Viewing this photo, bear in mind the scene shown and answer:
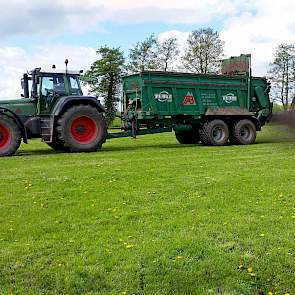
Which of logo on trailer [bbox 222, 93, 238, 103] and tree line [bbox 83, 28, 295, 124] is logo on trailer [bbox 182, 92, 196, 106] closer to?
logo on trailer [bbox 222, 93, 238, 103]

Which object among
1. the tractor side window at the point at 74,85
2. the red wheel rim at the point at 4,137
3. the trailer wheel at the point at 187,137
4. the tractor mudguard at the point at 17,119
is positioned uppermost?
the tractor side window at the point at 74,85

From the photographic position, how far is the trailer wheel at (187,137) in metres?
19.7

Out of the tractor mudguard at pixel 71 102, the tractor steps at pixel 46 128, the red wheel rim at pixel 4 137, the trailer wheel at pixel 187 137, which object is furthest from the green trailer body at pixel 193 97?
the red wheel rim at pixel 4 137

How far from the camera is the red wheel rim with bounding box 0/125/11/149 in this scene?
49.4ft

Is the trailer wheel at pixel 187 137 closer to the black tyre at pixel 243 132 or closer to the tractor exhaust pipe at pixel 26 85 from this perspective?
the black tyre at pixel 243 132

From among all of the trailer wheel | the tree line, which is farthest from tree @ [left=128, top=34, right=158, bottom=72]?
the trailer wheel

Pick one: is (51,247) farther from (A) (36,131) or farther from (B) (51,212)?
(A) (36,131)

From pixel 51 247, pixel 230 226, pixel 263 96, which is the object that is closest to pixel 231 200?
pixel 230 226

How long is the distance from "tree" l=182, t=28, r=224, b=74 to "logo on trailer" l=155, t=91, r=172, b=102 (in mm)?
24462

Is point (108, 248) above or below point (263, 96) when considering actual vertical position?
below

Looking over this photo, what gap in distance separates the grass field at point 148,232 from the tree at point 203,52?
3208 centimetres

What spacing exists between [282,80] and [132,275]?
3049 centimetres

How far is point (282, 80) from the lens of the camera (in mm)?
33562

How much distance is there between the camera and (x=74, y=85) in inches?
638
